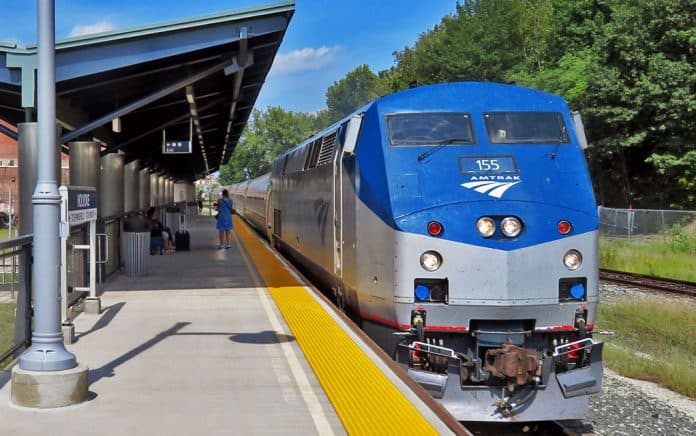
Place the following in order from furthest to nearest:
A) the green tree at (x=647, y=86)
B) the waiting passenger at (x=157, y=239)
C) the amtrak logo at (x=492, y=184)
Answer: the green tree at (x=647, y=86) < the waiting passenger at (x=157, y=239) < the amtrak logo at (x=492, y=184)

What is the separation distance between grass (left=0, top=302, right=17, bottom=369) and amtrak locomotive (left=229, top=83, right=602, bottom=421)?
3.72 metres

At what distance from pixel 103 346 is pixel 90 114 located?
30.4ft

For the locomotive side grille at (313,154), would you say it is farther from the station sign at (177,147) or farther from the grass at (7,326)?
the station sign at (177,147)

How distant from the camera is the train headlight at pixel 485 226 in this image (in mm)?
7320

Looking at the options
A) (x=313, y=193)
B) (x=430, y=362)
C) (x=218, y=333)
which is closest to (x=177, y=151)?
(x=313, y=193)

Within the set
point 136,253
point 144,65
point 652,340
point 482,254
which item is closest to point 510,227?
point 482,254

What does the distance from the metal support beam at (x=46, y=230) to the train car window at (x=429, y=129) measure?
358 centimetres

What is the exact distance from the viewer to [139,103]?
40.6 feet

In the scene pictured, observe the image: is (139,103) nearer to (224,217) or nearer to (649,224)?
(224,217)

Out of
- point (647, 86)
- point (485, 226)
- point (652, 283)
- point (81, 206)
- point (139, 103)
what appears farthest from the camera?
point (647, 86)

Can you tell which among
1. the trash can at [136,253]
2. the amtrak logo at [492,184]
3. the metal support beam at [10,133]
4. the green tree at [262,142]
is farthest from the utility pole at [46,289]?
the green tree at [262,142]

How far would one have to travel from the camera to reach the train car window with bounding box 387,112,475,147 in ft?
27.1

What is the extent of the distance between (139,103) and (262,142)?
10169cm

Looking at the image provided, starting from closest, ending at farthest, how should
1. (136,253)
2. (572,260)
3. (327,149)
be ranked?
1. (572,260)
2. (327,149)
3. (136,253)
